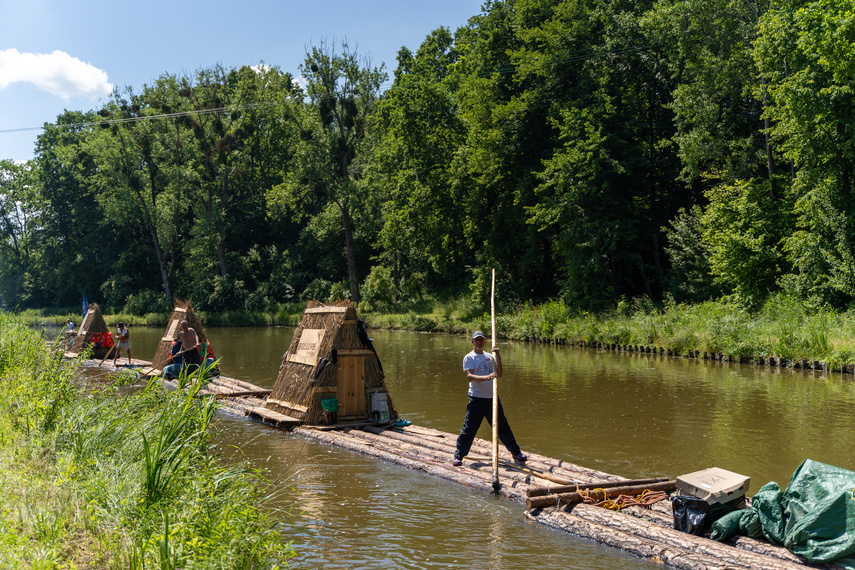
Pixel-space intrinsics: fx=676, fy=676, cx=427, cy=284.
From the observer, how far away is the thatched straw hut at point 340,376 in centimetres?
1244

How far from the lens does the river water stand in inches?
289

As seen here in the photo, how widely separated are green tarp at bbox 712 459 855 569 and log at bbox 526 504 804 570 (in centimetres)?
29

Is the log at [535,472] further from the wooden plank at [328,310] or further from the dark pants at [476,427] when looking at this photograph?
the wooden plank at [328,310]

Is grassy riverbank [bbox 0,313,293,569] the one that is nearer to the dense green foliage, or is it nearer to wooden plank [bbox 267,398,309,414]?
wooden plank [bbox 267,398,309,414]

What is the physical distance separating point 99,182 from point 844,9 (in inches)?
2190

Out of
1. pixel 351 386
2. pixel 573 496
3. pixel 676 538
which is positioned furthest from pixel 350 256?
pixel 676 538

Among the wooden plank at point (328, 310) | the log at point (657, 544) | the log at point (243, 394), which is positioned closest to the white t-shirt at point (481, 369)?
the log at point (657, 544)

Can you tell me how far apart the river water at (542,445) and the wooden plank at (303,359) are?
1.40 m

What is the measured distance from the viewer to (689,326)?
2462cm

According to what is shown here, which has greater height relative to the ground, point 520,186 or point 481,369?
point 520,186

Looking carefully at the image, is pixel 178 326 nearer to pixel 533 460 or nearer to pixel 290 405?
pixel 290 405

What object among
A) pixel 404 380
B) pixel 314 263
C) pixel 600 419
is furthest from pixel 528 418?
pixel 314 263

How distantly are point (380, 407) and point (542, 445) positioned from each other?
3035 millimetres

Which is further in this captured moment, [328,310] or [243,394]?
[243,394]
